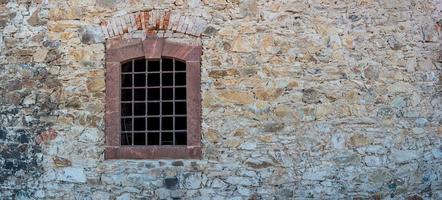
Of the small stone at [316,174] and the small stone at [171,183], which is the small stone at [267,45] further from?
the small stone at [171,183]

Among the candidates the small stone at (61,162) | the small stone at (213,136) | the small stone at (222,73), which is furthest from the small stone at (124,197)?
the small stone at (222,73)

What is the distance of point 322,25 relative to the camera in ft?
23.2

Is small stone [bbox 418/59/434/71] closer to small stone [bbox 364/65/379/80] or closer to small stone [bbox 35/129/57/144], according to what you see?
small stone [bbox 364/65/379/80]

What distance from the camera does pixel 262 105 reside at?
22.9 ft

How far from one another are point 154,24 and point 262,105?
1635 millimetres

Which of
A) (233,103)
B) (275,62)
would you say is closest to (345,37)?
(275,62)

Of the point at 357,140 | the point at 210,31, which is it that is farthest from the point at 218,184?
the point at 210,31

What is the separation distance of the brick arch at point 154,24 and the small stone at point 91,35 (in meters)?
0.06

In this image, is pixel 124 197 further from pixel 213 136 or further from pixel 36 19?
pixel 36 19

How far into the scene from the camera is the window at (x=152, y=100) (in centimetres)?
703

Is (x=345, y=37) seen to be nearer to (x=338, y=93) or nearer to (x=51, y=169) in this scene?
(x=338, y=93)

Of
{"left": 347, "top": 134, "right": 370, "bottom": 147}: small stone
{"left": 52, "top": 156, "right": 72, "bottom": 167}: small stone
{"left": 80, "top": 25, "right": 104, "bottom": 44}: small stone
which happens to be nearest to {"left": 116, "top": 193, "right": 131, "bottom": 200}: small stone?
{"left": 52, "top": 156, "right": 72, "bottom": 167}: small stone

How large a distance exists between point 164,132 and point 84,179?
1104 mm

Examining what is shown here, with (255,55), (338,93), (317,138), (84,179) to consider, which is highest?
(255,55)
